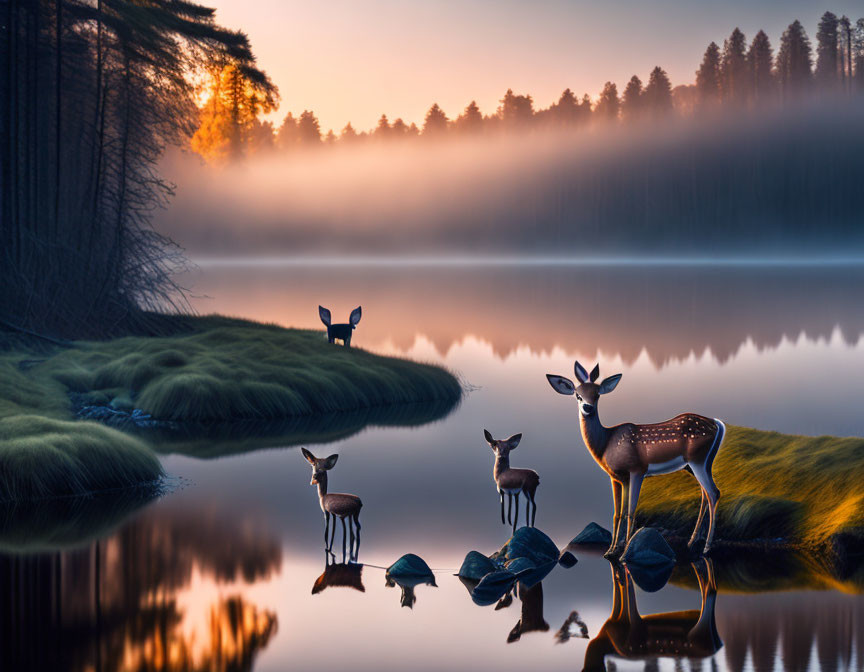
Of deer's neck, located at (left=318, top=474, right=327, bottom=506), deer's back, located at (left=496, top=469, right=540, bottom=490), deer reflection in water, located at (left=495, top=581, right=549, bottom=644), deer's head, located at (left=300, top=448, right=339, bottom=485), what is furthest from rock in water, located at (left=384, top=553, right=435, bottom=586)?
deer's back, located at (left=496, top=469, right=540, bottom=490)

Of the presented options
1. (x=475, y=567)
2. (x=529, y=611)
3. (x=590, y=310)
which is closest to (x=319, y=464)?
(x=475, y=567)

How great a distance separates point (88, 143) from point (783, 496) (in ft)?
62.8

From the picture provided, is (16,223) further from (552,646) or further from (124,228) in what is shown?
(552,646)

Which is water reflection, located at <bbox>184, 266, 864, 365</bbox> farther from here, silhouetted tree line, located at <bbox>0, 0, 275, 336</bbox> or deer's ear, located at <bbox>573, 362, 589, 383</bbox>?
deer's ear, located at <bbox>573, 362, 589, 383</bbox>

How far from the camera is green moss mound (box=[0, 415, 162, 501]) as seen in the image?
10.6 meters

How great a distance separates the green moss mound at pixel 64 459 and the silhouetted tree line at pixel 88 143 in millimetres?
8706

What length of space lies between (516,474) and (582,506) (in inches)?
86.8

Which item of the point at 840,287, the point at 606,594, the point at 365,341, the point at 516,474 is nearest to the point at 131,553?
the point at 516,474

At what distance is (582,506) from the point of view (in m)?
10.2

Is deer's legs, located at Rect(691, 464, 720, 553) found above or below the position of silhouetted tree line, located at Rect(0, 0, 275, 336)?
below

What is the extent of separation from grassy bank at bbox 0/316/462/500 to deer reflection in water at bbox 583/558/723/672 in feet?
21.2

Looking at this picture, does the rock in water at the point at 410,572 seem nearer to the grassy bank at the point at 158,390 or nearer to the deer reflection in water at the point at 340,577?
the deer reflection in water at the point at 340,577

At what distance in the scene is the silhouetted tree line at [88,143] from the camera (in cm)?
2075

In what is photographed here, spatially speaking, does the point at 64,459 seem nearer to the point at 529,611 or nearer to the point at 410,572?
the point at 410,572
